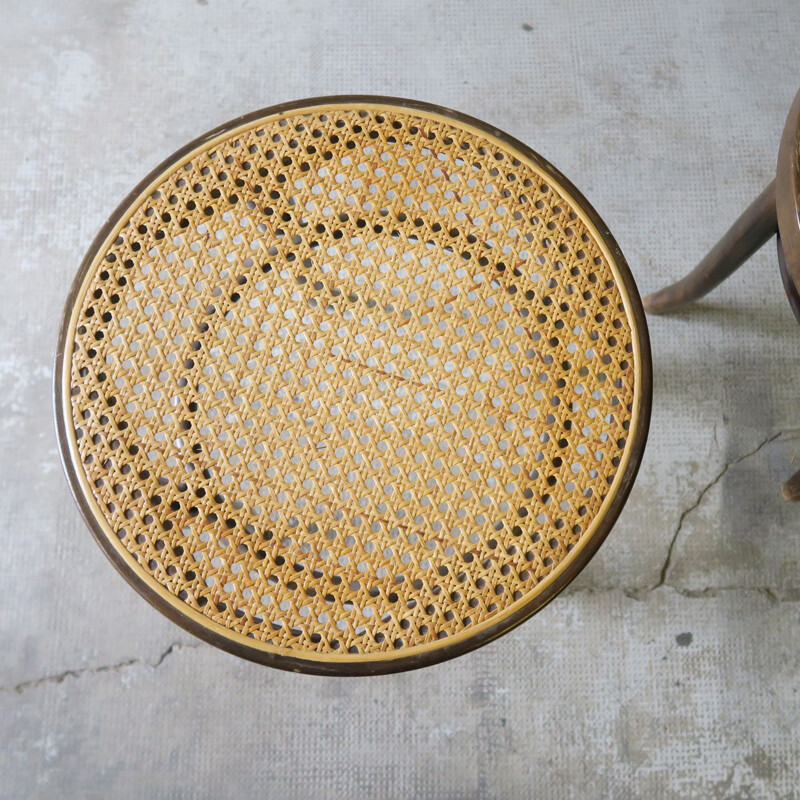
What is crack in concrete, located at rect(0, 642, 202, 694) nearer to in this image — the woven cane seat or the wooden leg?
the woven cane seat

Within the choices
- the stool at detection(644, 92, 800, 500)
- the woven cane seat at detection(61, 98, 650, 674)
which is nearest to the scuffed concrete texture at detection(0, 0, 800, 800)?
the stool at detection(644, 92, 800, 500)

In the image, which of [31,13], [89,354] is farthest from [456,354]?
[31,13]

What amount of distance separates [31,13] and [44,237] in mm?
492

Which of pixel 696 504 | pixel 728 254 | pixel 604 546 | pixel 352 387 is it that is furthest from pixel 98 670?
pixel 728 254

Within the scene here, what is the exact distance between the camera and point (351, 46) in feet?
4.84

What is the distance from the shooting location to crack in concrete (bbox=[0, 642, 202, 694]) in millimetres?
1241

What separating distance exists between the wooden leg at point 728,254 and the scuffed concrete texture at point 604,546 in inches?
4.0

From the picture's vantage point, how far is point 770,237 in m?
0.99

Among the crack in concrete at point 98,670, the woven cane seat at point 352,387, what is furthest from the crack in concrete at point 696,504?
the crack in concrete at point 98,670

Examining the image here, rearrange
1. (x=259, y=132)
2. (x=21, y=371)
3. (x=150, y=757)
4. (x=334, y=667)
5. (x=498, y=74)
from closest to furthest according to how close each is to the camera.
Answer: (x=334, y=667) < (x=259, y=132) < (x=150, y=757) < (x=21, y=371) < (x=498, y=74)

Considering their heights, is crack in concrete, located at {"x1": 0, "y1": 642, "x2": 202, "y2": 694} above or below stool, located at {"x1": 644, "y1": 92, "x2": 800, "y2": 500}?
below

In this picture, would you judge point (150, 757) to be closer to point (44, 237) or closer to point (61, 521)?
point (61, 521)

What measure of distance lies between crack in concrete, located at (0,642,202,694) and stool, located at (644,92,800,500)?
101 cm

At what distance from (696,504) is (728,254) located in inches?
18.7
